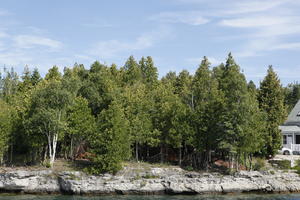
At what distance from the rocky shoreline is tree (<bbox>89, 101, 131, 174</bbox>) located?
136 cm

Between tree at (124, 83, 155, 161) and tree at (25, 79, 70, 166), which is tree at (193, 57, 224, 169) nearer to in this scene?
tree at (124, 83, 155, 161)

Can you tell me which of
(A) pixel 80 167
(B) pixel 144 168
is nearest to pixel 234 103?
(B) pixel 144 168

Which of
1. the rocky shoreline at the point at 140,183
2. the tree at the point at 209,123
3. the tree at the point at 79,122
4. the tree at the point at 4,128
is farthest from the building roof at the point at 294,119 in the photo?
the tree at the point at 4,128

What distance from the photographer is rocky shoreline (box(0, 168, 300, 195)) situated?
43875 millimetres

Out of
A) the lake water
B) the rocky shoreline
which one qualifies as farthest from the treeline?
the lake water

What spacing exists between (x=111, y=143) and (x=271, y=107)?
26.4 meters

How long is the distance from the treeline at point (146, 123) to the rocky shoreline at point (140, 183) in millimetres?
2082

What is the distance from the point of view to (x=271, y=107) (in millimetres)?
57625

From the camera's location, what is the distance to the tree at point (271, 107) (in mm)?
55875

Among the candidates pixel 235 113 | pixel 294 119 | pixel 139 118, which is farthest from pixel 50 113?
pixel 294 119

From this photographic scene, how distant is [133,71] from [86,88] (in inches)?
738

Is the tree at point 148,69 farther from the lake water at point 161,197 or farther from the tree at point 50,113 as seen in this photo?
the lake water at point 161,197

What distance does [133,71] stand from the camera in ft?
253

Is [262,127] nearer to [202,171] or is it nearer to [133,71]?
[202,171]
